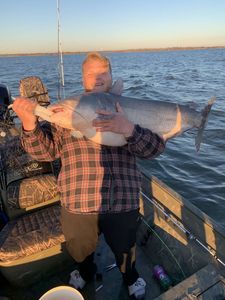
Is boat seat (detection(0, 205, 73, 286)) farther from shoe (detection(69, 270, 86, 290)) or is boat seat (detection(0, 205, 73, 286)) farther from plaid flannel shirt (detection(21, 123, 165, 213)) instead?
plaid flannel shirt (detection(21, 123, 165, 213))

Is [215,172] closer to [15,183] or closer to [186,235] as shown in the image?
[186,235]

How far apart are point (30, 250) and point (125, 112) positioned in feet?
5.95

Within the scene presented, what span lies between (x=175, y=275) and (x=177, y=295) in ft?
3.03

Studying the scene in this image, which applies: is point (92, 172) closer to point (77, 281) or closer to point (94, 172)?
point (94, 172)

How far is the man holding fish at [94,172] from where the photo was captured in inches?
109

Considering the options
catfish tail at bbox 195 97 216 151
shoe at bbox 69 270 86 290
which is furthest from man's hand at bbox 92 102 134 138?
shoe at bbox 69 270 86 290

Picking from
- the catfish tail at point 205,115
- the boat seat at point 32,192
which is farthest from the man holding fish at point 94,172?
the boat seat at point 32,192

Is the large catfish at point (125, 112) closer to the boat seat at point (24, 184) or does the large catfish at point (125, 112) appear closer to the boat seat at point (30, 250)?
the boat seat at point (30, 250)

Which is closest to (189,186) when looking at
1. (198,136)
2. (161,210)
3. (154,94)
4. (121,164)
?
(161,210)

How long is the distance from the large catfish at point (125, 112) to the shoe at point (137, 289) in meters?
1.58

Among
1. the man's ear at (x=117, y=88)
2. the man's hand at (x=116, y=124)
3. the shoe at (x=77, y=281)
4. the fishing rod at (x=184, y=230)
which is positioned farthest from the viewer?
the shoe at (x=77, y=281)

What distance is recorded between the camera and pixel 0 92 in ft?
26.0

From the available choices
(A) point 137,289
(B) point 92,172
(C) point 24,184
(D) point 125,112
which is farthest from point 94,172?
(C) point 24,184

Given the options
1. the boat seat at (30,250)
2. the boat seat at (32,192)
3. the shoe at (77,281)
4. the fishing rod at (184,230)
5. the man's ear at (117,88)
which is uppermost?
the man's ear at (117,88)
